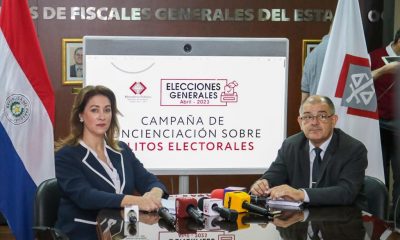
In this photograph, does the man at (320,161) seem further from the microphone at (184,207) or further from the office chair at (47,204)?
the office chair at (47,204)

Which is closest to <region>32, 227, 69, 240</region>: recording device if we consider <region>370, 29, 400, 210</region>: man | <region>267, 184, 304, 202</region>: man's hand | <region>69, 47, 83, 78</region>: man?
Answer: <region>267, 184, 304, 202</region>: man's hand

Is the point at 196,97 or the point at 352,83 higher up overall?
the point at 352,83

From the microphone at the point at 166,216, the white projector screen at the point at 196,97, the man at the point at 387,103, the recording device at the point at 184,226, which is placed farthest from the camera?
the man at the point at 387,103

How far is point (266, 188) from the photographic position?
3.22 m

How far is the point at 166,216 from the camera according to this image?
2.66m

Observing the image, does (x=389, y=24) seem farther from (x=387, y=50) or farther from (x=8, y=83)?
(x=8, y=83)

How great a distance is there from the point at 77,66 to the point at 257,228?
3.85m

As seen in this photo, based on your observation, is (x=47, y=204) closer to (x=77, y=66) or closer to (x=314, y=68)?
(x=314, y=68)

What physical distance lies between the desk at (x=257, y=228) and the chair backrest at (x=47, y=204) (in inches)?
14.2

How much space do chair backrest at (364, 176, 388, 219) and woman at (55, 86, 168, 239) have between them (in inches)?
41.2

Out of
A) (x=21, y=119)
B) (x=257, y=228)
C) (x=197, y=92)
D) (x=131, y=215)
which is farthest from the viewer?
(x=197, y=92)

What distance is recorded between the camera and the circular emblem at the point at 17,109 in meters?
3.95

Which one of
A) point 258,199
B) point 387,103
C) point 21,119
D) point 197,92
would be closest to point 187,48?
point 197,92

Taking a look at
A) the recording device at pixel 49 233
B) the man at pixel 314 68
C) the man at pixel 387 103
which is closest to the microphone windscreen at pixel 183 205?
the recording device at pixel 49 233
